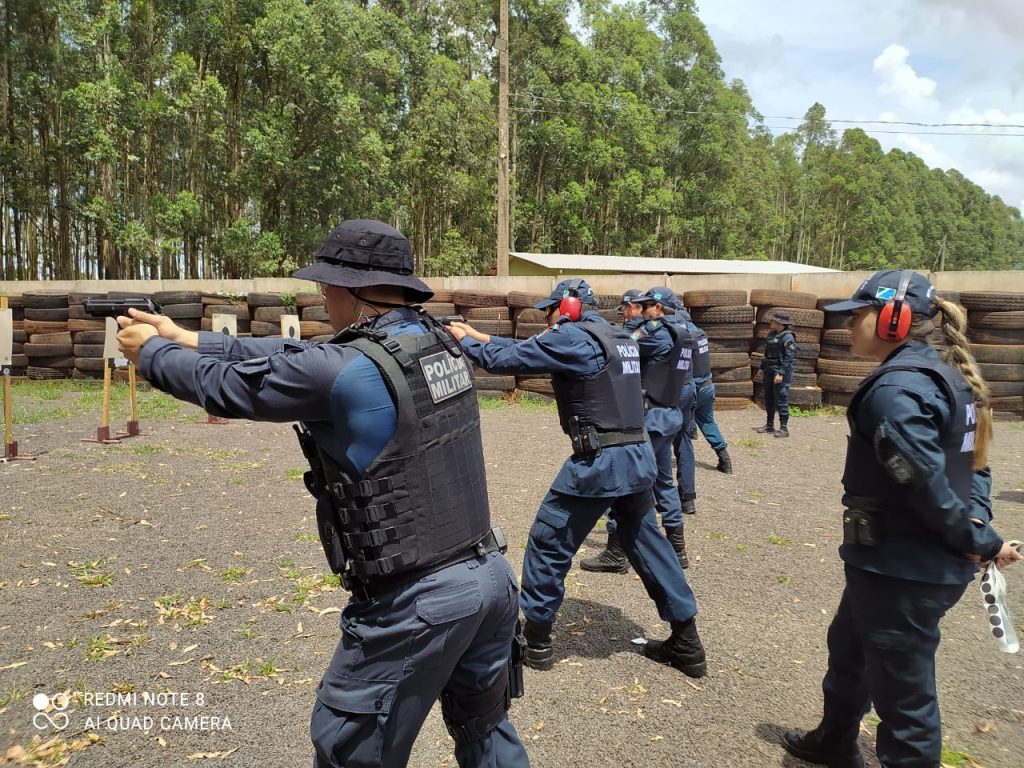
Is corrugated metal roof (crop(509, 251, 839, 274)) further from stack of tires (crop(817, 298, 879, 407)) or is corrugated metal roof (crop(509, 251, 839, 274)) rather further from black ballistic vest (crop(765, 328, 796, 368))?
black ballistic vest (crop(765, 328, 796, 368))

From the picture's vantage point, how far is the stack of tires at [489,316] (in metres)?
12.1

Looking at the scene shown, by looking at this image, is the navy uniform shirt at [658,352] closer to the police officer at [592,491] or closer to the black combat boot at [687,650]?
the police officer at [592,491]

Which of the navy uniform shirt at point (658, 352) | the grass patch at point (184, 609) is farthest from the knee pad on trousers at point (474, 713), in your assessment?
the navy uniform shirt at point (658, 352)

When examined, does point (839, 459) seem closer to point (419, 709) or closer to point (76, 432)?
point (419, 709)

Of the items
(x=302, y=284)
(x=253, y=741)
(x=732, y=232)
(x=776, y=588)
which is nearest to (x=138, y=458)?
(x=253, y=741)

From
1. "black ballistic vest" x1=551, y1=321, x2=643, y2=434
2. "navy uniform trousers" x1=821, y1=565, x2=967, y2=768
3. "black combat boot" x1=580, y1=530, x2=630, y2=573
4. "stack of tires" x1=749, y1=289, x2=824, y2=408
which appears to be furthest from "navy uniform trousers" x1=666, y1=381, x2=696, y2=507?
"stack of tires" x1=749, y1=289, x2=824, y2=408

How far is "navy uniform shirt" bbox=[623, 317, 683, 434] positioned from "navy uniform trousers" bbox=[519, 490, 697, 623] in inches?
74.5

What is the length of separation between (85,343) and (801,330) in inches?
525

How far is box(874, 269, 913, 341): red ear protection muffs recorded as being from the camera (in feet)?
7.53

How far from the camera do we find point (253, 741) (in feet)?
9.28

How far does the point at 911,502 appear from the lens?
2125 millimetres

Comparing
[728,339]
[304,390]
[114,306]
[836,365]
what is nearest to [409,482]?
[304,390]

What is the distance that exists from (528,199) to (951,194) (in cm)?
9070

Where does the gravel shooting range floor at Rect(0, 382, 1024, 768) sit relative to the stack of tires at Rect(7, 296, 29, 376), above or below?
below
